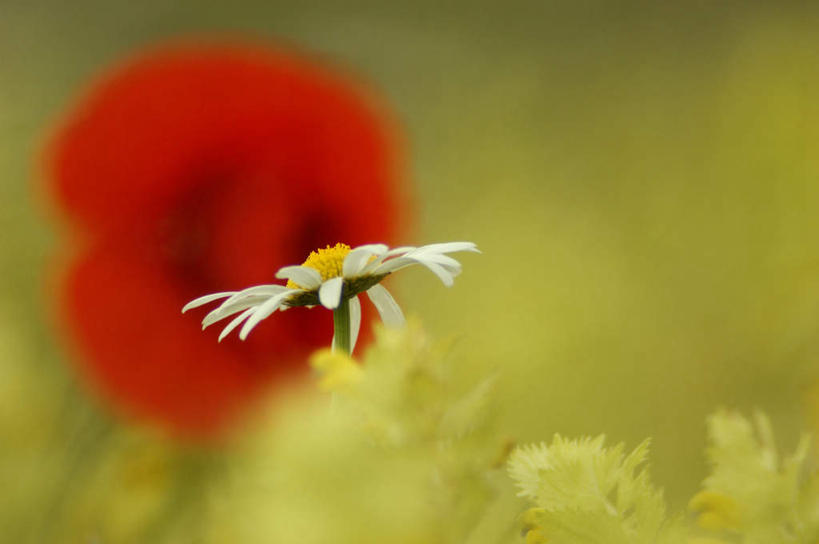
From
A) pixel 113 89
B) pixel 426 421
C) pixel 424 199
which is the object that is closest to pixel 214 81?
pixel 113 89

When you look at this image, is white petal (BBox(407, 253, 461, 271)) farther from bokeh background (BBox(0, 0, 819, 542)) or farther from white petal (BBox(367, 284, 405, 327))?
bokeh background (BBox(0, 0, 819, 542))

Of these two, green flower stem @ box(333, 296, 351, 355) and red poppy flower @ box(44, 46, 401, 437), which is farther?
red poppy flower @ box(44, 46, 401, 437)

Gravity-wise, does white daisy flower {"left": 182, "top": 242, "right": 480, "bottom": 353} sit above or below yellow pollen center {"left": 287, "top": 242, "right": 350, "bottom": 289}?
below

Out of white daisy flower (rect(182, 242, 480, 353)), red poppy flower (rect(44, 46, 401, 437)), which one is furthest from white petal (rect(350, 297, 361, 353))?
red poppy flower (rect(44, 46, 401, 437))

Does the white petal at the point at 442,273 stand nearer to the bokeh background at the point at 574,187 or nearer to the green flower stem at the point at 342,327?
the green flower stem at the point at 342,327

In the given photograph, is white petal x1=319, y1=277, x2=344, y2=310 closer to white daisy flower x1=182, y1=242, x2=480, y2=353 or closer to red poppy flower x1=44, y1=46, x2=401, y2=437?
white daisy flower x1=182, y1=242, x2=480, y2=353

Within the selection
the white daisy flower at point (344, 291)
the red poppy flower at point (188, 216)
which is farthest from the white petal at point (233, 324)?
the red poppy flower at point (188, 216)

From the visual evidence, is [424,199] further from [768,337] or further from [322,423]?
[322,423]

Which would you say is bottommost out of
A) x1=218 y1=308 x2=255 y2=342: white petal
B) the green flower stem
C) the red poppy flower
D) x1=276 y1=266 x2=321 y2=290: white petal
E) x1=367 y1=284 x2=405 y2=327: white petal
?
x1=218 y1=308 x2=255 y2=342: white petal
